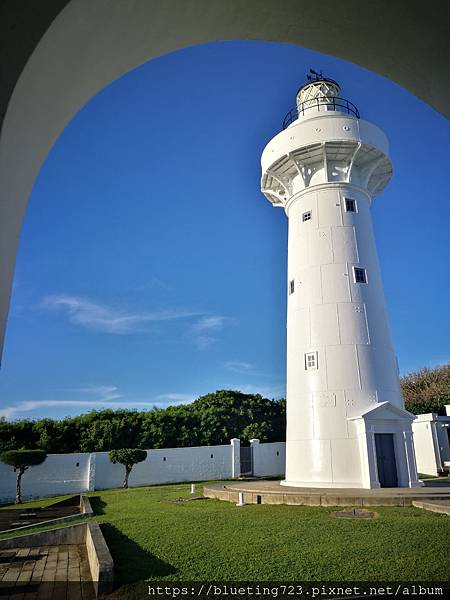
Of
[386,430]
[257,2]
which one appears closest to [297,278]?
[386,430]

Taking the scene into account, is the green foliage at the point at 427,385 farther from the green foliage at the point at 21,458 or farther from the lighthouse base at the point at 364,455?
the green foliage at the point at 21,458

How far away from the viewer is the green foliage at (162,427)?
72.4 feet

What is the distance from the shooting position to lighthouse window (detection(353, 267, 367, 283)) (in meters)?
14.7

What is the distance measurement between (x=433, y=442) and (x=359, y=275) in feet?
35.8

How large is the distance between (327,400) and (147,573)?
8.90m

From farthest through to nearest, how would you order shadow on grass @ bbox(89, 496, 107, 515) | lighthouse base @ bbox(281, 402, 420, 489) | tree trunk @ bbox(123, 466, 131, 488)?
tree trunk @ bbox(123, 466, 131, 488) → lighthouse base @ bbox(281, 402, 420, 489) → shadow on grass @ bbox(89, 496, 107, 515)

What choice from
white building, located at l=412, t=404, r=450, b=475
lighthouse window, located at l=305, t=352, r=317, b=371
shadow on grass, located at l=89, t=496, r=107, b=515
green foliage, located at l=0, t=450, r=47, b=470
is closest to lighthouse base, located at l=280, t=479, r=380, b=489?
lighthouse window, located at l=305, t=352, r=317, b=371

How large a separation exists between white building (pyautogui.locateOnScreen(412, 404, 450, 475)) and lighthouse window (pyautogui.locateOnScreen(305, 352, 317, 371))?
971 cm

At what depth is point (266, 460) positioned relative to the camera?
82.0 ft

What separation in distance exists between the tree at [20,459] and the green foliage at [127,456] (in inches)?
123

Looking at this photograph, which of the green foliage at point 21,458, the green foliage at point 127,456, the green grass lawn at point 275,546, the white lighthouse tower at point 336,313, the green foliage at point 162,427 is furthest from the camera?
the green foliage at point 162,427

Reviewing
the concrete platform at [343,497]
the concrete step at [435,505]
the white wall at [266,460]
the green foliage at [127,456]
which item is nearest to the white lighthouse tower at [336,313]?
the concrete platform at [343,497]

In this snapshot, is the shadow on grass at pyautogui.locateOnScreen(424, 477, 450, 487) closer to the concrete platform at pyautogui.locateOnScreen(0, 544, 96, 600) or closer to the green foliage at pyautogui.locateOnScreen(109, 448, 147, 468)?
the concrete platform at pyautogui.locateOnScreen(0, 544, 96, 600)

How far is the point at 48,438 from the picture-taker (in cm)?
2184
